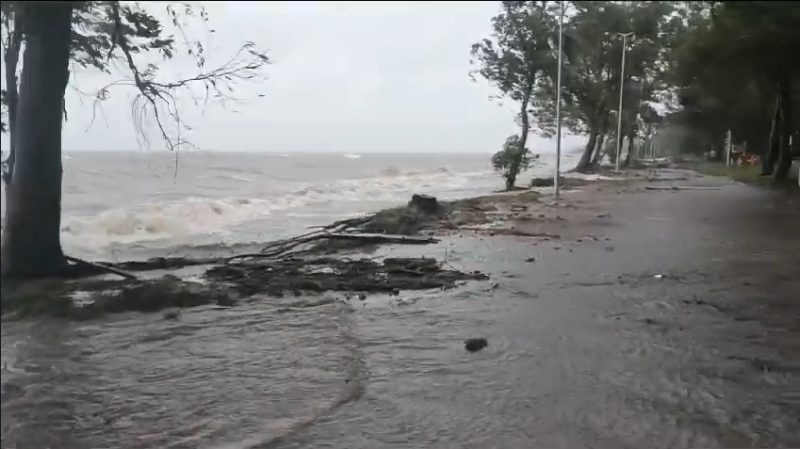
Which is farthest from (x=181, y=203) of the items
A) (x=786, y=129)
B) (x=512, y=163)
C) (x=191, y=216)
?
(x=512, y=163)

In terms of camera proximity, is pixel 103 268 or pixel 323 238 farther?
pixel 323 238

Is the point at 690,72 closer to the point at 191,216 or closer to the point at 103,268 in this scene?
the point at 103,268

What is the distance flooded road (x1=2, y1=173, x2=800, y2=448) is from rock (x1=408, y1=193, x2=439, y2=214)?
25.8 feet

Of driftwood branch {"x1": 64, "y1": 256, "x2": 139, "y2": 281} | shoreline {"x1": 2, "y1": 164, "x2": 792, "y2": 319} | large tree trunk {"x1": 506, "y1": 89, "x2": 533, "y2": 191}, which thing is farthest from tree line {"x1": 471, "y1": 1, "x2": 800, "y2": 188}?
large tree trunk {"x1": 506, "y1": 89, "x2": 533, "y2": 191}

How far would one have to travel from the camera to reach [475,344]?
534 centimetres

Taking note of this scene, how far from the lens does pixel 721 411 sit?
3926 mm

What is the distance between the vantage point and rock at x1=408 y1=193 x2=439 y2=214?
1562 cm

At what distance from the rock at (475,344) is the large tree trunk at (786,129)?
226 centimetres

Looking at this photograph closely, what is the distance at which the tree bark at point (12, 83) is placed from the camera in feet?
5.22

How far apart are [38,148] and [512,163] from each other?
21.1 metres

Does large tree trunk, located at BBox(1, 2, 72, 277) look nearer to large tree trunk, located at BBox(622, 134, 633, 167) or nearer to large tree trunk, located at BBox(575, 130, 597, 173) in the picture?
large tree trunk, located at BBox(622, 134, 633, 167)

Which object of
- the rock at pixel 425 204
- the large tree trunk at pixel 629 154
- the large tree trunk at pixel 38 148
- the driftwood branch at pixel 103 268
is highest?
the large tree trunk at pixel 629 154

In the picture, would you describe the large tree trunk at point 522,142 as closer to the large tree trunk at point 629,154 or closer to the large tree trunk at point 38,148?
the large tree trunk at point 629,154

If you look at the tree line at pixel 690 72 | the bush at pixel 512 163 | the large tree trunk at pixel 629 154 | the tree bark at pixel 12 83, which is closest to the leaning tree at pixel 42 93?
the tree bark at pixel 12 83
